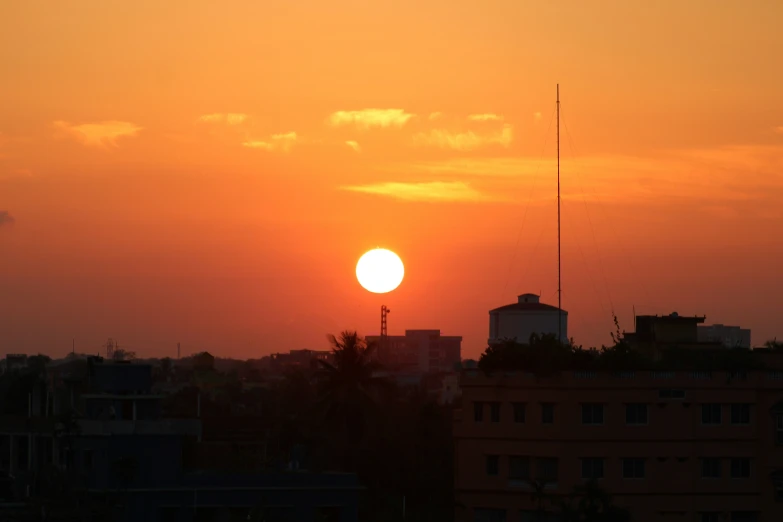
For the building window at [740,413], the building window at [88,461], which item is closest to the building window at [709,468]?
the building window at [740,413]

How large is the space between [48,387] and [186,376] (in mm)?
101082

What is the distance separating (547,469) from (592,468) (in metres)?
1.93

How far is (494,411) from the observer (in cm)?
6166

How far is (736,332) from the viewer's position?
403 ft

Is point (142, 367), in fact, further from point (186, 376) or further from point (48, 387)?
point (186, 376)

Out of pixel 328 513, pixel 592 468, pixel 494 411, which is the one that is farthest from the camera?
pixel 494 411

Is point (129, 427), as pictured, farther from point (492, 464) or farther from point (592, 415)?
point (592, 415)

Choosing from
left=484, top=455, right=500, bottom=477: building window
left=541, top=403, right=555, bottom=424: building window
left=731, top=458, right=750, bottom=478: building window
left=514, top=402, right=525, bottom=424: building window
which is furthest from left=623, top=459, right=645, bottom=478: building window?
left=484, top=455, right=500, bottom=477: building window

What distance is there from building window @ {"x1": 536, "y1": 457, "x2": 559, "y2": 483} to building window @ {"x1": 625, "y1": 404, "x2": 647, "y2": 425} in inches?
145

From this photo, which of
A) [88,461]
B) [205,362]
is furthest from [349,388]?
[205,362]

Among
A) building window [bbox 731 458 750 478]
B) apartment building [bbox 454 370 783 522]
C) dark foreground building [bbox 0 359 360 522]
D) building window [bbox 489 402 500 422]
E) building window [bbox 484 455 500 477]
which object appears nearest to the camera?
dark foreground building [bbox 0 359 360 522]

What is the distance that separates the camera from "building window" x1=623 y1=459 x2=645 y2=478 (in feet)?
197

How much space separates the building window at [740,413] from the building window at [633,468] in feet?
15.2

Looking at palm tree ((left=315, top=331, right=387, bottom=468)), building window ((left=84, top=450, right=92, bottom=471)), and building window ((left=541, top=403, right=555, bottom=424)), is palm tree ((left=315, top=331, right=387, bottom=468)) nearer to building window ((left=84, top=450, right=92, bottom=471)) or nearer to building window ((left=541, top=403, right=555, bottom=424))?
building window ((left=541, top=403, right=555, bottom=424))
